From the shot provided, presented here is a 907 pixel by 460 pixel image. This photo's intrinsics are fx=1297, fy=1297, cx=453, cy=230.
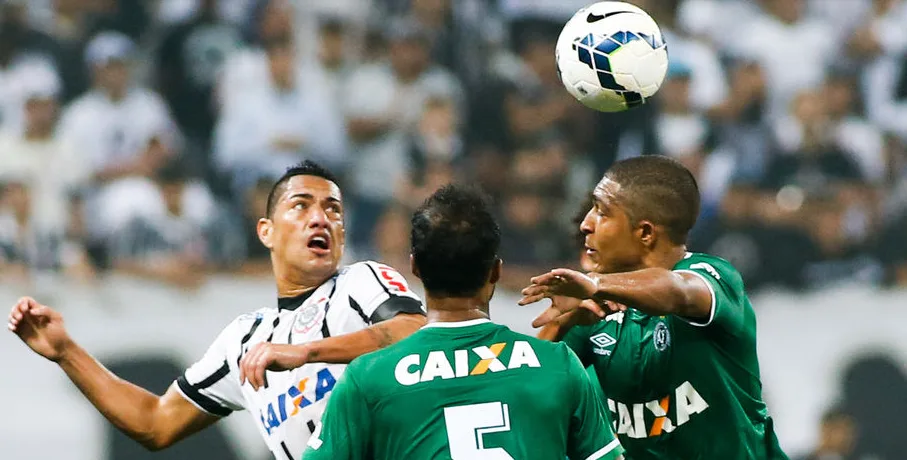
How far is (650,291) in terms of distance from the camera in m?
4.25

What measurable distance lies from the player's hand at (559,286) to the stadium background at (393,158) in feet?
20.4

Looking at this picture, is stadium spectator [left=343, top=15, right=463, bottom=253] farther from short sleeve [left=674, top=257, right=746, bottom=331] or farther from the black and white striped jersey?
short sleeve [left=674, top=257, right=746, bottom=331]

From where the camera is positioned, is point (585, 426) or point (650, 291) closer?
point (585, 426)

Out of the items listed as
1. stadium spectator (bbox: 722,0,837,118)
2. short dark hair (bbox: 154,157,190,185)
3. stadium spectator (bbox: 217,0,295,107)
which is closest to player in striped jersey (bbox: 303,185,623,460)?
short dark hair (bbox: 154,157,190,185)

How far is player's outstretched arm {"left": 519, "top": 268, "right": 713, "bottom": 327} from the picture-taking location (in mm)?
4004

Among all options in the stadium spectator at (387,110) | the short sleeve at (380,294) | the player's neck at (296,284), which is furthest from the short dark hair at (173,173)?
the short sleeve at (380,294)

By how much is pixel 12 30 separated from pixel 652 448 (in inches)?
301

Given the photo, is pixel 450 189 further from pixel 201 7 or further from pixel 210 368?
pixel 201 7

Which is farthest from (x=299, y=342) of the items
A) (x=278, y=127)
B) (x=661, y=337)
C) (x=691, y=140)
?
(x=691, y=140)

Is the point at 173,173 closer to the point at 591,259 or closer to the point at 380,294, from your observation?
the point at 380,294

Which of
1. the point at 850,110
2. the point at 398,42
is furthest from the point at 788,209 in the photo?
the point at 398,42

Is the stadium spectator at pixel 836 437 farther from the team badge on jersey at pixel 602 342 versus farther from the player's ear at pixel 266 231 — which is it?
the player's ear at pixel 266 231

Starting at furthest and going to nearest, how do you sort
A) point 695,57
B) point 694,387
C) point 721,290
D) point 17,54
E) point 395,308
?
point 695,57 < point 17,54 < point 395,308 < point 694,387 < point 721,290

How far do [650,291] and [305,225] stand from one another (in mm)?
1950
